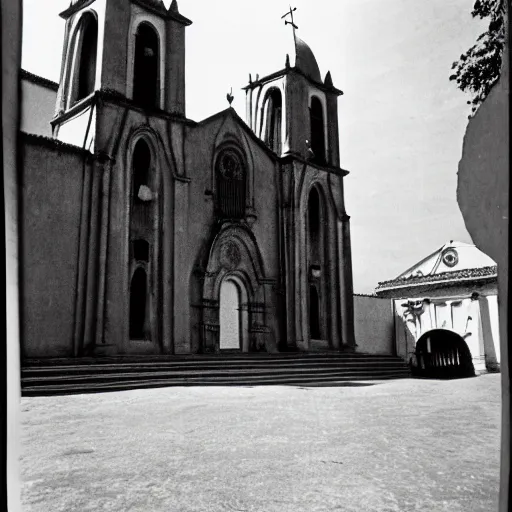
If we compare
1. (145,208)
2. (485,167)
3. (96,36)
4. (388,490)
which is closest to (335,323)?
(145,208)

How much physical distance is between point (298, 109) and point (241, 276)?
5736 mm

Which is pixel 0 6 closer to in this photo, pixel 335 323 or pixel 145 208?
pixel 145 208

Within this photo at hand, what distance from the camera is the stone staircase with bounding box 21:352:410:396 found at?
27.1 feet

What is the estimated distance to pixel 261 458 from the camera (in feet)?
11.0

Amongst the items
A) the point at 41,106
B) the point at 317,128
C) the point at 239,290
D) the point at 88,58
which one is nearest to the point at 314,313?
the point at 239,290

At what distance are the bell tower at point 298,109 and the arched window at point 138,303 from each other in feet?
21.4

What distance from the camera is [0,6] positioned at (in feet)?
4.20

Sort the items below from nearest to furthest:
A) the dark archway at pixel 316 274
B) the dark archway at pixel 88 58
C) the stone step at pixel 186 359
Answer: the stone step at pixel 186 359 → the dark archway at pixel 88 58 → the dark archway at pixel 316 274

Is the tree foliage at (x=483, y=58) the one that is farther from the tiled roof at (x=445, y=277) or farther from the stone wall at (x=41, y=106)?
the tiled roof at (x=445, y=277)

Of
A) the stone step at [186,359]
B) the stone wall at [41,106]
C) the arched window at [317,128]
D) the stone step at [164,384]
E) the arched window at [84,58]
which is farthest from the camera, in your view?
the arched window at [317,128]

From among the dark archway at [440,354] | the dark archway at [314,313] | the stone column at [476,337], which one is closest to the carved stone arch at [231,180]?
the dark archway at [314,313]

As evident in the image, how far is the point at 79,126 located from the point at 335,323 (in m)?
9.07

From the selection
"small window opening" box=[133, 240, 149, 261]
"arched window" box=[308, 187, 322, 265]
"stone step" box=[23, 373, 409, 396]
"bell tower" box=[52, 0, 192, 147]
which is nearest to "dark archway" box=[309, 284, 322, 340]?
"arched window" box=[308, 187, 322, 265]

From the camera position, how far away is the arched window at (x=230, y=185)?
1439cm
